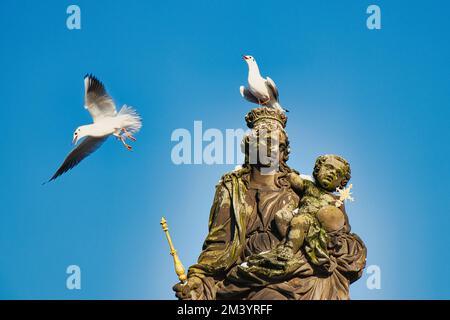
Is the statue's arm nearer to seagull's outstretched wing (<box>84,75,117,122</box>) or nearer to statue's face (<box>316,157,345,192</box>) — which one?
statue's face (<box>316,157,345,192</box>)

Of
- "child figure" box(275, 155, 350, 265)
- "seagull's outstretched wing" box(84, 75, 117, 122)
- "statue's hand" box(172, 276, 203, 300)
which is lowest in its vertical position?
"statue's hand" box(172, 276, 203, 300)

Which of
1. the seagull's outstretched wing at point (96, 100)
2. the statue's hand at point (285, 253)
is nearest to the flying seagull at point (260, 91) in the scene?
the seagull's outstretched wing at point (96, 100)

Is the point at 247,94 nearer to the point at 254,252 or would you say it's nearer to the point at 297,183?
the point at 297,183

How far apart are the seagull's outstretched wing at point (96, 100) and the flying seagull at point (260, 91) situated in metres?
2.65

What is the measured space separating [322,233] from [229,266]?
1617 millimetres

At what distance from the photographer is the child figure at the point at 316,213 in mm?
21953

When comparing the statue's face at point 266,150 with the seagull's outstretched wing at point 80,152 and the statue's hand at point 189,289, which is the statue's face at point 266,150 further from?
the seagull's outstretched wing at point 80,152

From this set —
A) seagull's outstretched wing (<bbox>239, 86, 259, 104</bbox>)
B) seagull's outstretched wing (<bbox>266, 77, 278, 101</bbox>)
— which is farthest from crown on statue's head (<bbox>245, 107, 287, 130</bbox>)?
seagull's outstretched wing (<bbox>239, 86, 259, 104</bbox>)

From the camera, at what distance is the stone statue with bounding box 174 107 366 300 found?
2178cm

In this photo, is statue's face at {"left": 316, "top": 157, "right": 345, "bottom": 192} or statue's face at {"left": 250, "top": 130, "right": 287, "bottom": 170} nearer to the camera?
statue's face at {"left": 316, "top": 157, "right": 345, "bottom": 192}

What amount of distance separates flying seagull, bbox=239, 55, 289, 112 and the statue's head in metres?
1.58

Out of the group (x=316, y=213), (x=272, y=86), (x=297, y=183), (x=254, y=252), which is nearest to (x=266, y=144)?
(x=297, y=183)
